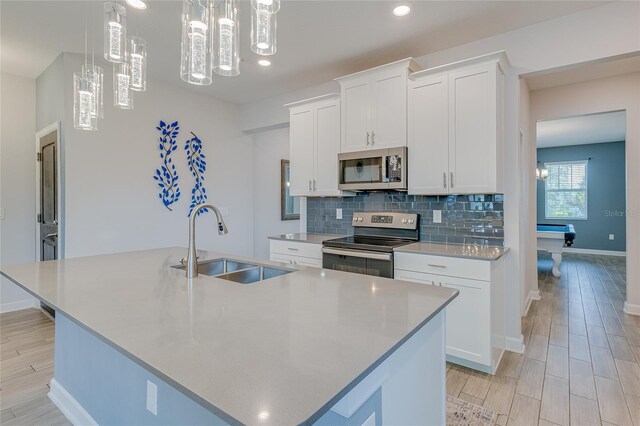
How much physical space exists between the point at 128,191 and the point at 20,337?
5.59ft

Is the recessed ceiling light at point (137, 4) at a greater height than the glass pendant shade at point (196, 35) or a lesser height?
greater

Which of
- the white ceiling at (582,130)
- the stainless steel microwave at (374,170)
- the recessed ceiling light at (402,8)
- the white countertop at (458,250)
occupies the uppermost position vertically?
the white ceiling at (582,130)

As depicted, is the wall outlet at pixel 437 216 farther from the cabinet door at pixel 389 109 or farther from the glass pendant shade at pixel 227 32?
the glass pendant shade at pixel 227 32

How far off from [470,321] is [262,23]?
2.37 metres

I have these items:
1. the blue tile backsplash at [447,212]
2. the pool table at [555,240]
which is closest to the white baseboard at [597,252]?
the pool table at [555,240]

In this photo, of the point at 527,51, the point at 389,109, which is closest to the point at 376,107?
the point at 389,109

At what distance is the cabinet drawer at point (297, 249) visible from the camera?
3.35 m

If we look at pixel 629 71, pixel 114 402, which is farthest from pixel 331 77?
pixel 114 402

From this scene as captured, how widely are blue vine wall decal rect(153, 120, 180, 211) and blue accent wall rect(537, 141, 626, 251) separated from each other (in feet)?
29.6

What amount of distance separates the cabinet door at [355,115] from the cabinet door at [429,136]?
440 millimetres

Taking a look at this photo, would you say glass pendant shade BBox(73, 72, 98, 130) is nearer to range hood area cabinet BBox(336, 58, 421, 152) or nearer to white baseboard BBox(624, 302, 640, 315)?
range hood area cabinet BBox(336, 58, 421, 152)

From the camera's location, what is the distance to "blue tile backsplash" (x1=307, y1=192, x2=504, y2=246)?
2.88 meters

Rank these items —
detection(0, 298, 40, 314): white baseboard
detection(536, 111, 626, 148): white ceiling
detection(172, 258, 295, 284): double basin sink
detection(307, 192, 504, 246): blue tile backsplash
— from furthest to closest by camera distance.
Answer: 1. detection(536, 111, 626, 148): white ceiling
2. detection(0, 298, 40, 314): white baseboard
3. detection(307, 192, 504, 246): blue tile backsplash
4. detection(172, 258, 295, 284): double basin sink

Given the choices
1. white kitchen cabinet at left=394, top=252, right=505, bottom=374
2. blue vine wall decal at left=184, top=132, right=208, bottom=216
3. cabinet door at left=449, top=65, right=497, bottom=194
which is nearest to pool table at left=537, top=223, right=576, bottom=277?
white kitchen cabinet at left=394, top=252, right=505, bottom=374
